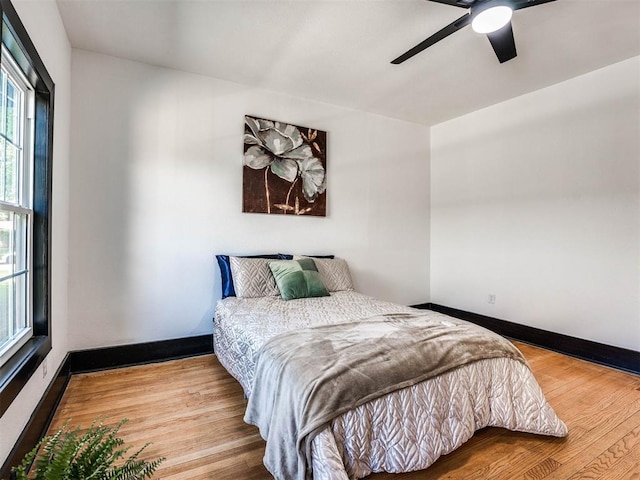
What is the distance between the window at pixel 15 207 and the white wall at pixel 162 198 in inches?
33.6

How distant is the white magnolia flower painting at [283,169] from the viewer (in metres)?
3.44

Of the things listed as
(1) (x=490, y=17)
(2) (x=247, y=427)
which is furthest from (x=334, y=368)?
(1) (x=490, y=17)

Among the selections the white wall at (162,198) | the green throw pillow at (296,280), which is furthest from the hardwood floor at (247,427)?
the green throw pillow at (296,280)

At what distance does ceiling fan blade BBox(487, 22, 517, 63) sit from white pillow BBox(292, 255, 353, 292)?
7.54ft

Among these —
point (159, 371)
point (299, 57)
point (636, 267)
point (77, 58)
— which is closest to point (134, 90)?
point (77, 58)

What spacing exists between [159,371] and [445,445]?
230 cm

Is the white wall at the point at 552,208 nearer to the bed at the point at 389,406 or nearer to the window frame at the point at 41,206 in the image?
the bed at the point at 389,406

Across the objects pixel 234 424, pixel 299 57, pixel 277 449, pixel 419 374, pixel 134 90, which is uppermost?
pixel 299 57

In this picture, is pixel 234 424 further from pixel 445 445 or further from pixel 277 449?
pixel 445 445

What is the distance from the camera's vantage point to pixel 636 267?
287cm

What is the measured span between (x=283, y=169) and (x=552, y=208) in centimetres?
287

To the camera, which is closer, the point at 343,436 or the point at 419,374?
the point at 343,436

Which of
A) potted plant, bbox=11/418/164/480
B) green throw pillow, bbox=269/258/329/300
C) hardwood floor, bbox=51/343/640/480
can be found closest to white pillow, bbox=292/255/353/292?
green throw pillow, bbox=269/258/329/300

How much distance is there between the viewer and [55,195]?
88.4 inches
